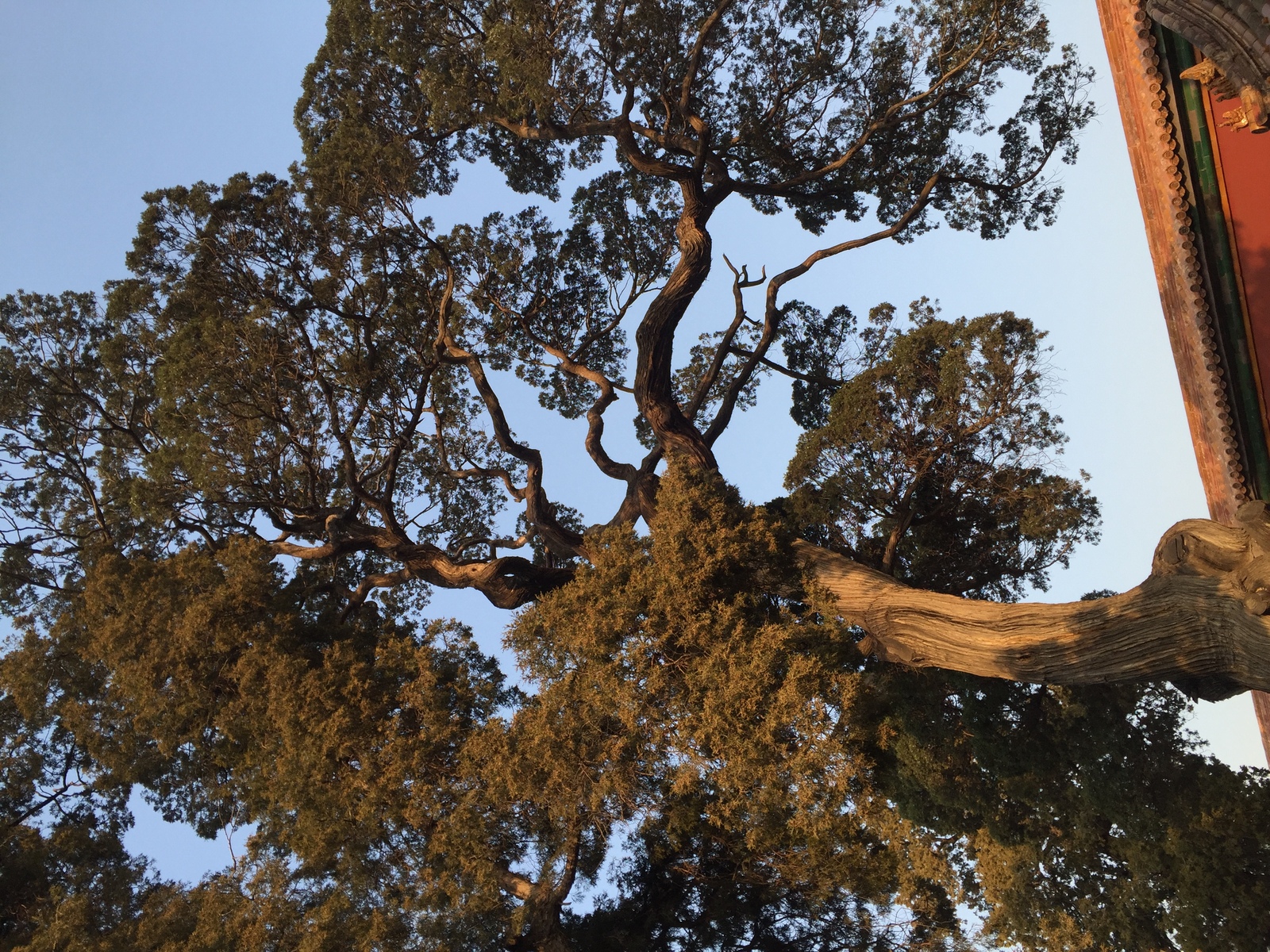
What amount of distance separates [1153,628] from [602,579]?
4712 mm

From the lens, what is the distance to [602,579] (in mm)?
8758

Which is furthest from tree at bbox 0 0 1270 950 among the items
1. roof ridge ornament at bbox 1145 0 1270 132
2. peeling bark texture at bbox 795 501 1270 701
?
roof ridge ornament at bbox 1145 0 1270 132

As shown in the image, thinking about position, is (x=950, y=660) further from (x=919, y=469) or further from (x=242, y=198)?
(x=242, y=198)

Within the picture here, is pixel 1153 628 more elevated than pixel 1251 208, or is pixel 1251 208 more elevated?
pixel 1251 208

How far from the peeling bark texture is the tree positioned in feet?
0.10

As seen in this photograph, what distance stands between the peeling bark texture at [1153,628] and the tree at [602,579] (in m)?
0.03

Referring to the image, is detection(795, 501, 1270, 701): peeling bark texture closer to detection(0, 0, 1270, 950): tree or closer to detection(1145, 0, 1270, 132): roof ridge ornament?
detection(0, 0, 1270, 950): tree

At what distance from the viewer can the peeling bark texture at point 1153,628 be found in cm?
567

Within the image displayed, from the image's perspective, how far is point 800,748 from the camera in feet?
24.8

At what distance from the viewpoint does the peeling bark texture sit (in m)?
5.67

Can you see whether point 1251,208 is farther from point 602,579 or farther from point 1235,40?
point 602,579

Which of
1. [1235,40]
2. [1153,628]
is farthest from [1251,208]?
[1153,628]

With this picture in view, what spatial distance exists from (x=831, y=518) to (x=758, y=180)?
228 inches

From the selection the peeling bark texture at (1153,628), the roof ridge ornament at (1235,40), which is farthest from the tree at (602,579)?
the roof ridge ornament at (1235,40)
